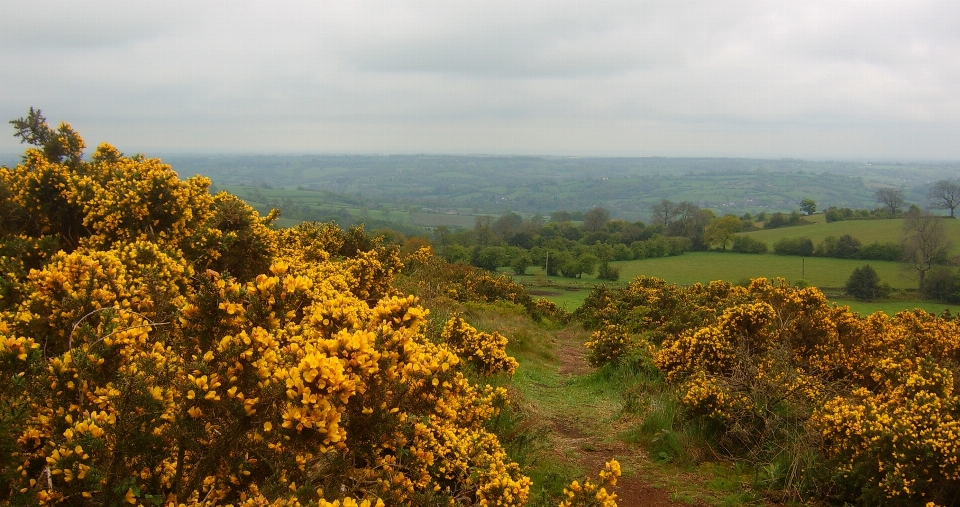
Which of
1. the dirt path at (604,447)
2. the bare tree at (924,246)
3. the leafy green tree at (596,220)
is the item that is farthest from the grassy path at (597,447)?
the leafy green tree at (596,220)

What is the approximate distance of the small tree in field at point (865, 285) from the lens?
44.7 meters

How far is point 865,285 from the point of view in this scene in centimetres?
4519

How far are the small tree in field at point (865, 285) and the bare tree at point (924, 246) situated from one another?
467cm

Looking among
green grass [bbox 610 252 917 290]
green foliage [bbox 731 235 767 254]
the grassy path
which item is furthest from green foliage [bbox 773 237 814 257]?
the grassy path

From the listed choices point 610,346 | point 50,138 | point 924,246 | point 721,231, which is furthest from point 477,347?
point 721,231

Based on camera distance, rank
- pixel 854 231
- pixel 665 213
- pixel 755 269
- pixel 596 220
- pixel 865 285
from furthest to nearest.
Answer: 1. pixel 665 213
2. pixel 596 220
3. pixel 854 231
4. pixel 755 269
5. pixel 865 285

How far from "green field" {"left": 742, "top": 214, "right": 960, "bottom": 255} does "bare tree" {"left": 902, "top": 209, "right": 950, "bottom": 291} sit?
2.32 metres

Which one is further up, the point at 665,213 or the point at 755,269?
the point at 665,213

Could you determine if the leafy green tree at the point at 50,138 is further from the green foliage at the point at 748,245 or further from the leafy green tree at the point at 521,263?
the green foliage at the point at 748,245

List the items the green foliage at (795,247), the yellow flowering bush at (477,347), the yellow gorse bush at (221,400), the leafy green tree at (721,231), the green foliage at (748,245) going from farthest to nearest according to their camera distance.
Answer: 1. the leafy green tree at (721,231)
2. the green foliage at (748,245)
3. the green foliage at (795,247)
4. the yellow flowering bush at (477,347)
5. the yellow gorse bush at (221,400)

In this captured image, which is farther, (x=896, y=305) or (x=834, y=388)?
(x=896, y=305)

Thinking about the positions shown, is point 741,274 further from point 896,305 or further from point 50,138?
point 50,138

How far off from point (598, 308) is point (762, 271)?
34595 mm

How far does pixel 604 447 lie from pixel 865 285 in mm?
46613
